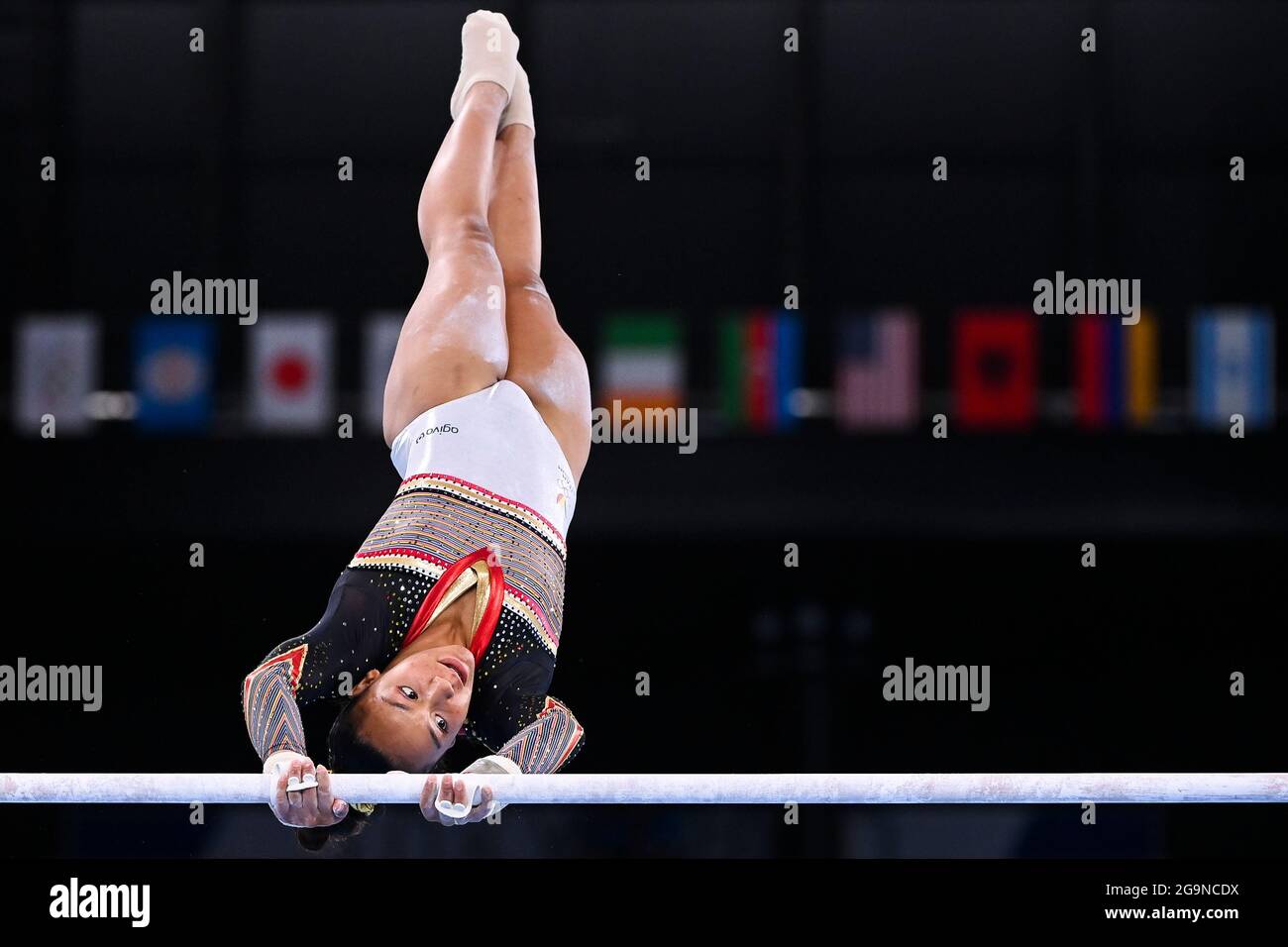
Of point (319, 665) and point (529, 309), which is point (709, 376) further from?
point (319, 665)

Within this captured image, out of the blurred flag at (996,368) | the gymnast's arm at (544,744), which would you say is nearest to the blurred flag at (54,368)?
the gymnast's arm at (544,744)

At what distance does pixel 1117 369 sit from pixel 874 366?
961 millimetres

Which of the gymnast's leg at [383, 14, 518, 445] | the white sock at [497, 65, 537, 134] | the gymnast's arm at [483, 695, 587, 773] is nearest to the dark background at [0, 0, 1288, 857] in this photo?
the white sock at [497, 65, 537, 134]

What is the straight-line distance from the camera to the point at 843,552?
18.2 feet

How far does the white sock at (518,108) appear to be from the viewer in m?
4.38

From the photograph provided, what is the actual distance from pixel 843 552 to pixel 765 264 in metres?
1.21

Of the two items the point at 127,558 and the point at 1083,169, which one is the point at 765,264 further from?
the point at 127,558

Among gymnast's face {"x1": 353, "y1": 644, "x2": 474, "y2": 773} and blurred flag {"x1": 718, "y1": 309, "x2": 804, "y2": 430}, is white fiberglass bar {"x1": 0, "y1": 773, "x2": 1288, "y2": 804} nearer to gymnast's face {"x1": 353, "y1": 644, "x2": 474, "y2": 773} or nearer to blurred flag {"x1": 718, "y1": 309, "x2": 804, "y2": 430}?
gymnast's face {"x1": 353, "y1": 644, "x2": 474, "y2": 773}

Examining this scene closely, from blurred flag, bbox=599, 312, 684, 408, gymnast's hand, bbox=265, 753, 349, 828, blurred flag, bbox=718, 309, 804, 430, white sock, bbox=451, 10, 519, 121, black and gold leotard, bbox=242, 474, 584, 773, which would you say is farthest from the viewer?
blurred flag, bbox=718, 309, 804, 430

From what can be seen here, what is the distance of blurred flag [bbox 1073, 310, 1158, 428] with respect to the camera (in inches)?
219

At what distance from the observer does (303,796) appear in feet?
10.3

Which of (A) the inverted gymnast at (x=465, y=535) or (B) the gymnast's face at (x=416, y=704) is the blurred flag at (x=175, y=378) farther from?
(B) the gymnast's face at (x=416, y=704)

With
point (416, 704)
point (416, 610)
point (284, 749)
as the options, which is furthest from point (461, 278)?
point (284, 749)
